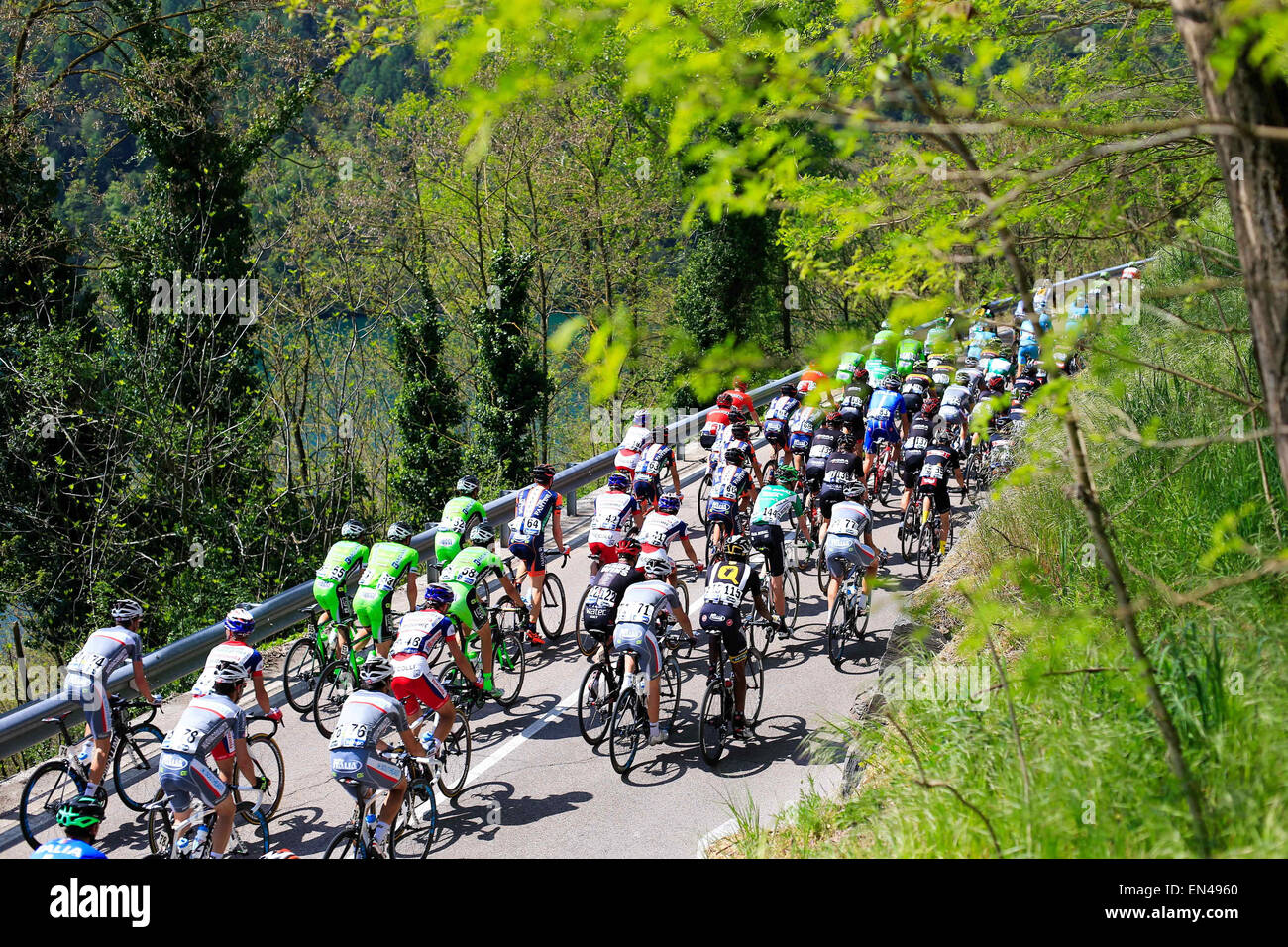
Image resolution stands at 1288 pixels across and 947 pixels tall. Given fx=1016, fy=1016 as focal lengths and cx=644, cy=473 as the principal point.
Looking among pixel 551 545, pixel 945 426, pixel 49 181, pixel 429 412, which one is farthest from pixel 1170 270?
pixel 49 181

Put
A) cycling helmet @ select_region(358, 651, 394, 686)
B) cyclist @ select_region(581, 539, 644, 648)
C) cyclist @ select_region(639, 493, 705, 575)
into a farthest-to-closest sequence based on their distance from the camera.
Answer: cyclist @ select_region(639, 493, 705, 575), cyclist @ select_region(581, 539, 644, 648), cycling helmet @ select_region(358, 651, 394, 686)

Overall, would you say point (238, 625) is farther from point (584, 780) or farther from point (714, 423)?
point (714, 423)

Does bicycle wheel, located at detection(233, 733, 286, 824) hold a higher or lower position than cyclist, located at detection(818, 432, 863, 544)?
lower

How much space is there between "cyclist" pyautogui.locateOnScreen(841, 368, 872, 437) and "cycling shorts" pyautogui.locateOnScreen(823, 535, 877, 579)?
377 cm

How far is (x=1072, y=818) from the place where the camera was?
5160 millimetres

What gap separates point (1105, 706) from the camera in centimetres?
597

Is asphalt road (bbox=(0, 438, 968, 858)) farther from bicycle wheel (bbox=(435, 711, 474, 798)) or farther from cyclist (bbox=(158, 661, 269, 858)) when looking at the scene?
cyclist (bbox=(158, 661, 269, 858))

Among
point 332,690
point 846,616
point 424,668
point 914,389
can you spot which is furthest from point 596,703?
point 914,389

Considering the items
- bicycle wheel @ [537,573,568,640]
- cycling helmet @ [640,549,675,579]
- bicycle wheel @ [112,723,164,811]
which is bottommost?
bicycle wheel @ [112,723,164,811]

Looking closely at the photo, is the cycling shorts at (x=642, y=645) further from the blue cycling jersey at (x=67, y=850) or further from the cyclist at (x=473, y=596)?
the blue cycling jersey at (x=67, y=850)

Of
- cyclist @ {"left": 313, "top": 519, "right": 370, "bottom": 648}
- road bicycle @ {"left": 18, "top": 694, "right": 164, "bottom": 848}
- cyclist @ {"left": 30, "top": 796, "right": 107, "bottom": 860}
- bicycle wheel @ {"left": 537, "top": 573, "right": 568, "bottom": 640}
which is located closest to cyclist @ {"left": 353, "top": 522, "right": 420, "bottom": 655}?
cyclist @ {"left": 313, "top": 519, "right": 370, "bottom": 648}

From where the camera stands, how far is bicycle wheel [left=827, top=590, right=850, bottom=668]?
39.3 ft

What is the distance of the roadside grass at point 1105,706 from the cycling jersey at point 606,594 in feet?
10.5

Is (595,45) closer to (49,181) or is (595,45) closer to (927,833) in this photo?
(927,833)
